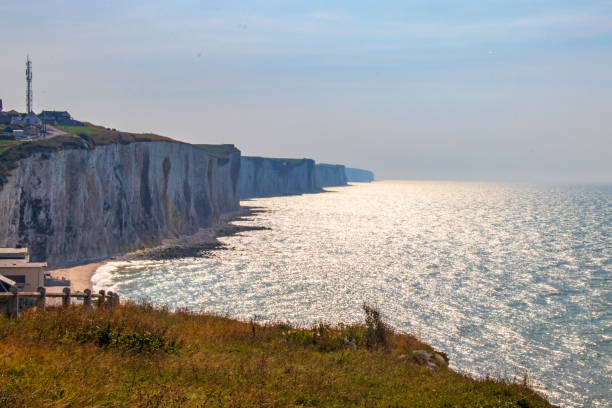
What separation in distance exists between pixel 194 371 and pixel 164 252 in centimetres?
6261

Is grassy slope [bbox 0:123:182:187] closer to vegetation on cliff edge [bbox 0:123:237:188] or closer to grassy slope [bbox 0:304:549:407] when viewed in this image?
vegetation on cliff edge [bbox 0:123:237:188]

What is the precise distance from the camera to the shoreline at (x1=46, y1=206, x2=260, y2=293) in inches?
1931

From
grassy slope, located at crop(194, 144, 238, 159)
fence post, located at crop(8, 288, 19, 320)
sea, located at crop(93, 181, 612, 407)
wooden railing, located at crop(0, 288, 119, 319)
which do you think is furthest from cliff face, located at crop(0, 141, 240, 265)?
fence post, located at crop(8, 288, 19, 320)

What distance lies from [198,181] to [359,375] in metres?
96.5

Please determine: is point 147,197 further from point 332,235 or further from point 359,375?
point 359,375

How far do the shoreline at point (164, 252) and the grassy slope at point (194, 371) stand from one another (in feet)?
95.5

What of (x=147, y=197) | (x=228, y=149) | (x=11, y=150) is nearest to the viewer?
(x=11, y=150)

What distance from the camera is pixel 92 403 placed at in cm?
923

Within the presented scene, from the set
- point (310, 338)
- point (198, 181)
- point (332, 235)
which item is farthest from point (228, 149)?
point (310, 338)

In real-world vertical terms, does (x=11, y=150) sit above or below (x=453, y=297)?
above

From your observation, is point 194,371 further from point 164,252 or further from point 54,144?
point 164,252

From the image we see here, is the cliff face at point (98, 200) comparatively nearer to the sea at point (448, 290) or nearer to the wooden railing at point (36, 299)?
the sea at point (448, 290)

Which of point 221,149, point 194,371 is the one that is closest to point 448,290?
point 194,371

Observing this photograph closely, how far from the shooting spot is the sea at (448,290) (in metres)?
29.8
